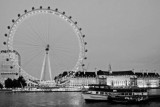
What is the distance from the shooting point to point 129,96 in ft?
146

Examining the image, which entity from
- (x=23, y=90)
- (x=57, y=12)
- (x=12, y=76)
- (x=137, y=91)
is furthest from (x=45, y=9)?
(x=12, y=76)

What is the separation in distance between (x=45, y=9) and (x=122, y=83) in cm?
10010

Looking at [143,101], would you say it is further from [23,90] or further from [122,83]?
[122,83]

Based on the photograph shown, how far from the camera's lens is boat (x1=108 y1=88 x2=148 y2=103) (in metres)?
44.3

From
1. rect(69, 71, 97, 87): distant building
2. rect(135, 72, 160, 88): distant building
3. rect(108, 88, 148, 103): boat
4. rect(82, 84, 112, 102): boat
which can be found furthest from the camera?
rect(135, 72, 160, 88): distant building

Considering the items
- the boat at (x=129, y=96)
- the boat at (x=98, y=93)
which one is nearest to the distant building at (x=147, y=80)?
the boat at (x=98, y=93)

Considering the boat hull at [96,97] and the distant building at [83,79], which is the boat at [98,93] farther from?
the distant building at [83,79]

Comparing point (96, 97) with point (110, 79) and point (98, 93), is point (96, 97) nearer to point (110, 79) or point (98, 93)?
point (98, 93)

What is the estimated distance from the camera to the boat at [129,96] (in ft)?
145

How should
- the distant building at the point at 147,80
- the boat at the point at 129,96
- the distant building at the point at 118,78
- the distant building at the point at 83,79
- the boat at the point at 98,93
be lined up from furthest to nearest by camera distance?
the distant building at the point at 147,80 < the distant building at the point at 118,78 < the distant building at the point at 83,79 < the boat at the point at 98,93 < the boat at the point at 129,96

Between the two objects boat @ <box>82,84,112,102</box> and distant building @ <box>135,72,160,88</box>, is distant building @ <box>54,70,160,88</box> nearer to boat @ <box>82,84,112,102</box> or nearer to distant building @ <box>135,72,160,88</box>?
distant building @ <box>135,72,160,88</box>

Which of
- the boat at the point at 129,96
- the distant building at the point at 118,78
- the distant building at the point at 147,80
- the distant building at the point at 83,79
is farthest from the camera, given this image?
the distant building at the point at 147,80

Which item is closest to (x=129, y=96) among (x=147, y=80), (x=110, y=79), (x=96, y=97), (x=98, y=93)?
(x=98, y=93)

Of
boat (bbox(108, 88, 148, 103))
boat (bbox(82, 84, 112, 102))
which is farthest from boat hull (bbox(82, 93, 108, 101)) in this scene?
boat (bbox(108, 88, 148, 103))
